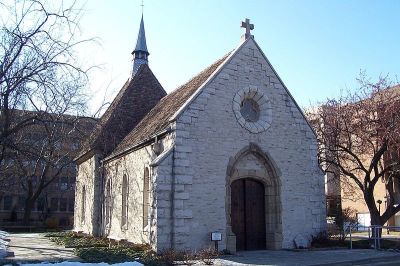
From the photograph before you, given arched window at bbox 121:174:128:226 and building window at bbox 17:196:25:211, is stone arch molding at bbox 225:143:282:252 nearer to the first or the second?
arched window at bbox 121:174:128:226

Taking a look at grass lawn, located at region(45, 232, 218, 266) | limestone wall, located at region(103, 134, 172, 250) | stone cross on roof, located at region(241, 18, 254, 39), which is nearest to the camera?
grass lawn, located at region(45, 232, 218, 266)

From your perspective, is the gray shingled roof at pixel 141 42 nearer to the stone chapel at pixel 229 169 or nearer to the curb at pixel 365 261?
the stone chapel at pixel 229 169

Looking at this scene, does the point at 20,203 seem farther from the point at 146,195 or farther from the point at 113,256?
the point at 113,256

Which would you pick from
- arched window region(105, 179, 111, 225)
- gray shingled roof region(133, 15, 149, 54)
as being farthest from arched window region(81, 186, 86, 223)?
gray shingled roof region(133, 15, 149, 54)

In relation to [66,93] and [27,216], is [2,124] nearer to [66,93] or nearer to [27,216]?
[66,93]

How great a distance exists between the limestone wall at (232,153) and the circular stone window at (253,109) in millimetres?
189

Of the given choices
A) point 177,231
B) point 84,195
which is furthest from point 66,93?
point 84,195

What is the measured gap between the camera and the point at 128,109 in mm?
26031

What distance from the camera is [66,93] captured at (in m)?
14.3

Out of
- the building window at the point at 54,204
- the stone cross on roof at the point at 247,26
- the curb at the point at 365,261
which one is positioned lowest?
the curb at the point at 365,261

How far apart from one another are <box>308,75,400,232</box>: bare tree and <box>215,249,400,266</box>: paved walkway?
218 inches

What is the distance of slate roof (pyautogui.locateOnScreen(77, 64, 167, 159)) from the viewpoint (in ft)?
78.1

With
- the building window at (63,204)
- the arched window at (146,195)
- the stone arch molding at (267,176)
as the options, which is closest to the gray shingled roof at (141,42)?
the arched window at (146,195)

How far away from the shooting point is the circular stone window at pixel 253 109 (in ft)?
58.3
